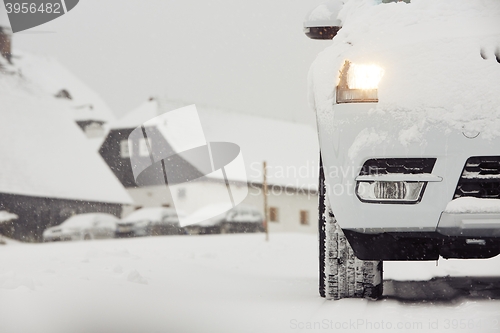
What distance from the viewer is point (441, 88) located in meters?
2.45

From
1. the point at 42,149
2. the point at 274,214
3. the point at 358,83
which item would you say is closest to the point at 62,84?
the point at 42,149

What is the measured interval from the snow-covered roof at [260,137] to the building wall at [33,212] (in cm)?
909

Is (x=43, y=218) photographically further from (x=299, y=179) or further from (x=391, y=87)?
(x=391, y=87)

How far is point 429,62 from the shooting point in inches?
98.2

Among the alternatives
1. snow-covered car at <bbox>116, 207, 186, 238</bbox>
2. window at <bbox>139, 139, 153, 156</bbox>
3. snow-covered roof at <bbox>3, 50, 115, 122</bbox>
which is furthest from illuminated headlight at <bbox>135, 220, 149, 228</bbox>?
window at <bbox>139, 139, 153, 156</bbox>

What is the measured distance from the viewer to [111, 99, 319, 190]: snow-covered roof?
36375 mm

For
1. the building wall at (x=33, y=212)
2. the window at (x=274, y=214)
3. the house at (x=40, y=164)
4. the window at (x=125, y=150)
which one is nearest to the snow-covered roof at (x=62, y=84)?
the house at (x=40, y=164)

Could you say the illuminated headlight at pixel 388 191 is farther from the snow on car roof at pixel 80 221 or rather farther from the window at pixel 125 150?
the window at pixel 125 150

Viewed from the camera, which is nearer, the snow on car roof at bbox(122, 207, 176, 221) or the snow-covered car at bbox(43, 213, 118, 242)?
the snow-covered car at bbox(43, 213, 118, 242)

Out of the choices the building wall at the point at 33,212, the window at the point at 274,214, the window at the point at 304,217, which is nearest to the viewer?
the building wall at the point at 33,212

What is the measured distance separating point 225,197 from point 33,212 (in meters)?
11.4

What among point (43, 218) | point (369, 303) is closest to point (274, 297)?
point (369, 303)

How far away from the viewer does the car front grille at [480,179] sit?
2359 millimetres

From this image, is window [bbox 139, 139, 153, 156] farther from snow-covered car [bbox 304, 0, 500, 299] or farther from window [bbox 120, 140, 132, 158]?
snow-covered car [bbox 304, 0, 500, 299]
